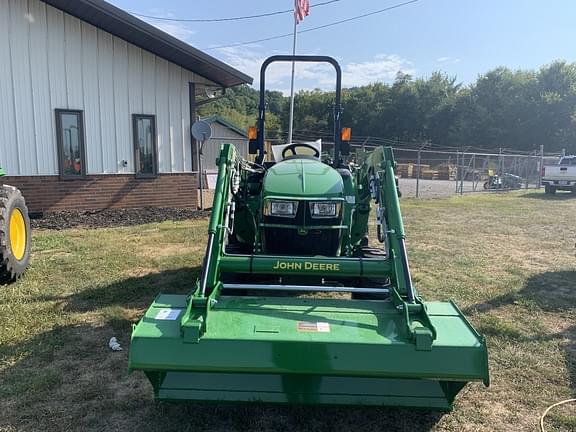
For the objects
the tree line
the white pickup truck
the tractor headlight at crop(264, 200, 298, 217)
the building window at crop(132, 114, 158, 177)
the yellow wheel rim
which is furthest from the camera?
the tree line

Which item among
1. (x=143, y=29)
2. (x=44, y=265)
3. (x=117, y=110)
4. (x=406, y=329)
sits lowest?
(x=44, y=265)

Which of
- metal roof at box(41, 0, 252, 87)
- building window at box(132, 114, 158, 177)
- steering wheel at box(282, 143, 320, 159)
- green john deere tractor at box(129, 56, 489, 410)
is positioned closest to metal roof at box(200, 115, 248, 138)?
metal roof at box(41, 0, 252, 87)

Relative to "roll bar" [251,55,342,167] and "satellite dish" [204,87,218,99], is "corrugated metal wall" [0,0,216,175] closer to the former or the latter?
"satellite dish" [204,87,218,99]

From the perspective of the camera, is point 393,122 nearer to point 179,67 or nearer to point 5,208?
point 179,67

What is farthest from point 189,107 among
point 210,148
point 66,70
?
point 210,148

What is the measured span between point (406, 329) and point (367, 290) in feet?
1.98

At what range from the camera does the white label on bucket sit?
3.04m

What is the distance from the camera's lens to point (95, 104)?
36.6 feet

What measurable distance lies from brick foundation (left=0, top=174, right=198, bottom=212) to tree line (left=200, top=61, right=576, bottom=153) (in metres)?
31.5

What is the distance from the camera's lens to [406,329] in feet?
9.54

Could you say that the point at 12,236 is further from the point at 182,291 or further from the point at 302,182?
the point at 302,182

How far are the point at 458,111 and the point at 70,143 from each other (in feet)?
172

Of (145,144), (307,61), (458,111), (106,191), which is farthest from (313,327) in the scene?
(458,111)

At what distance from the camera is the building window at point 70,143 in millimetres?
10844
